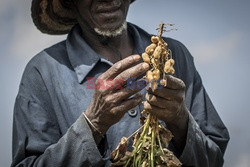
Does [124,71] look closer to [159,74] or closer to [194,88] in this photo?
[159,74]

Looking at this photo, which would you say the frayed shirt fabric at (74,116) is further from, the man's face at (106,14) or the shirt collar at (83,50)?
the man's face at (106,14)

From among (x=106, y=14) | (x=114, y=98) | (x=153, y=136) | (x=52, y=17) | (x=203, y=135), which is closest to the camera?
(x=153, y=136)

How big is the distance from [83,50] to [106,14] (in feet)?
0.87

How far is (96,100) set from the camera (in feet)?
13.0

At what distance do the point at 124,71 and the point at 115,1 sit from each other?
83cm

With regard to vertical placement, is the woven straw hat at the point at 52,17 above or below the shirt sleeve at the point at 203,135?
above

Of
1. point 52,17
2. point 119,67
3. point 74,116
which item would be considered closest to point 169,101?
point 119,67

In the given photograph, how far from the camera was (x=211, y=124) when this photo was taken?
4543 mm

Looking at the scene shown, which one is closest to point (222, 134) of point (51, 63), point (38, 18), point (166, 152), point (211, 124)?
point (211, 124)

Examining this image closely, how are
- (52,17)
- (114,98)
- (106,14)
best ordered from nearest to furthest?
1. (114,98)
2. (106,14)
3. (52,17)

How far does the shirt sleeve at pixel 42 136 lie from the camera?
4035 mm

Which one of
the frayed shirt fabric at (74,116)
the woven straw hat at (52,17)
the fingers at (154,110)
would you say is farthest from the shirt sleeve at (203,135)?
the woven straw hat at (52,17)

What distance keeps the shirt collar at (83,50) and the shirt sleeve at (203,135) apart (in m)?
0.41

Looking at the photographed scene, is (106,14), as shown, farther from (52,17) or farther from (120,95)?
(120,95)
